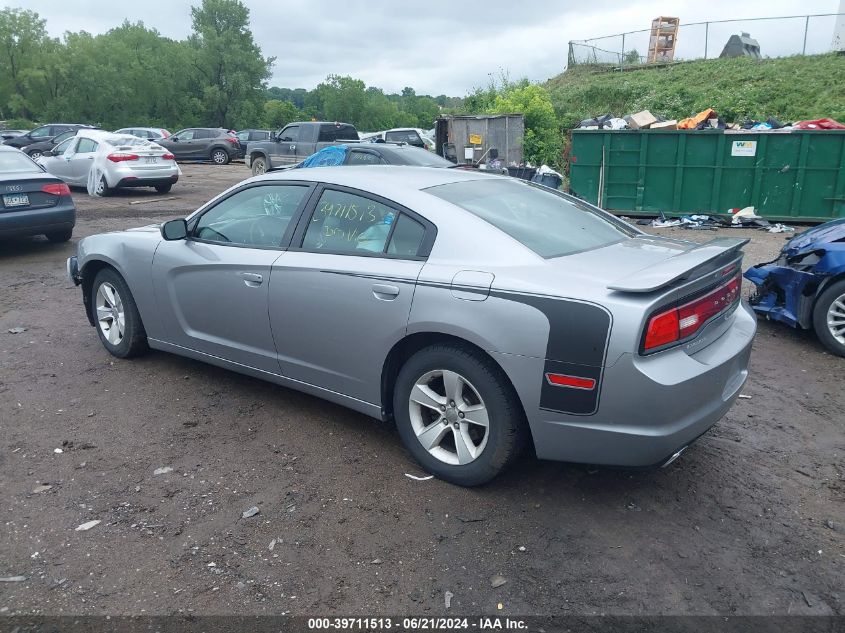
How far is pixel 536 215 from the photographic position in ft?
13.1

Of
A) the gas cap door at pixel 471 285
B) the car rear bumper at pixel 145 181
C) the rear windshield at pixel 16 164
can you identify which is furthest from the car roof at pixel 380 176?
the car rear bumper at pixel 145 181

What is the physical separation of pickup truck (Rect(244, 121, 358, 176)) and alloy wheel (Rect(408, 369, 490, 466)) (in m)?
17.0

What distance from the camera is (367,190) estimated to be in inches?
158

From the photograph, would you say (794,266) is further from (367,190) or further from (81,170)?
(81,170)

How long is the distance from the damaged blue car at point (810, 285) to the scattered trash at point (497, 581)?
4.24 m

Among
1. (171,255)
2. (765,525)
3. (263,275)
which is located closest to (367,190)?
(263,275)

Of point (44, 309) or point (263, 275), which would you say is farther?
point (44, 309)

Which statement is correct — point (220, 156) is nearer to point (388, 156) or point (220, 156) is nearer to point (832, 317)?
point (388, 156)

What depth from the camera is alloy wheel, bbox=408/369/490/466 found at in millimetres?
3475

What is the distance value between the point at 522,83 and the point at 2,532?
26315 millimetres

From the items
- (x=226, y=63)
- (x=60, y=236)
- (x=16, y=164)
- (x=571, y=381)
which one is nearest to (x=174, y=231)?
(x=571, y=381)

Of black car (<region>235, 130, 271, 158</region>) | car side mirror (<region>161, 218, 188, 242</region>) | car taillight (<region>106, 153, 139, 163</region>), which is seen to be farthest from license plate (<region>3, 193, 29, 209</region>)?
black car (<region>235, 130, 271, 158</region>)

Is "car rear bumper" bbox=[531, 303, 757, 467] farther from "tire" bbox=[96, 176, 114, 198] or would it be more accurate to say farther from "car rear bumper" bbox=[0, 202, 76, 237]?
"tire" bbox=[96, 176, 114, 198]

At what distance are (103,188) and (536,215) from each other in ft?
49.9
